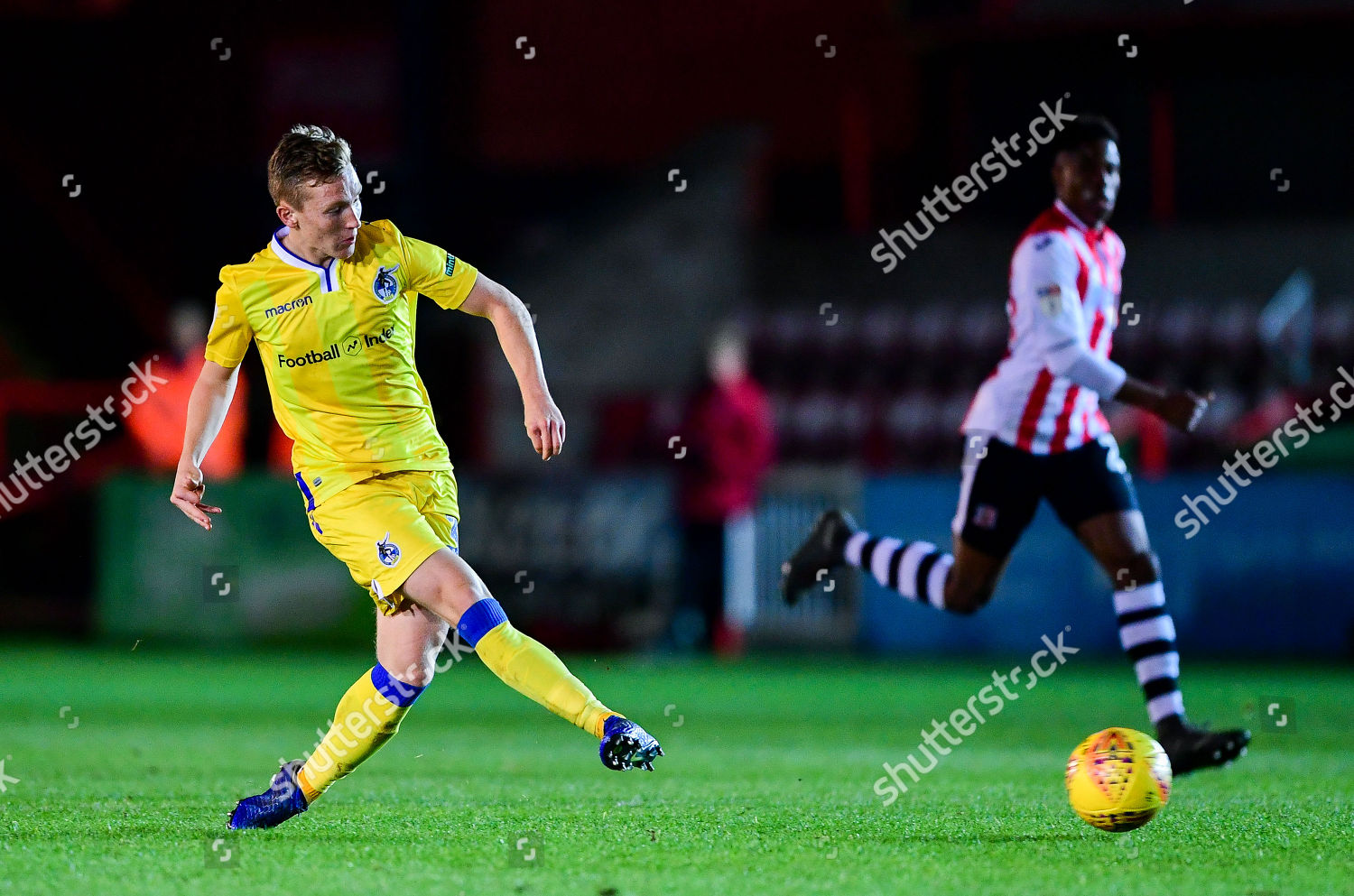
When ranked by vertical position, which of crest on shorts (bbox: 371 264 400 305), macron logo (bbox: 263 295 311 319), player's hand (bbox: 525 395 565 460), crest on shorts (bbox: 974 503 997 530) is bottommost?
crest on shorts (bbox: 974 503 997 530)

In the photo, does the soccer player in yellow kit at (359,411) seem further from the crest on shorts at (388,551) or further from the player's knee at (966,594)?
the player's knee at (966,594)

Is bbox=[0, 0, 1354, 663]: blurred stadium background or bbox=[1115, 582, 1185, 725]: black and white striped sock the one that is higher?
bbox=[0, 0, 1354, 663]: blurred stadium background

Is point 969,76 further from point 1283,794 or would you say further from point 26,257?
point 1283,794

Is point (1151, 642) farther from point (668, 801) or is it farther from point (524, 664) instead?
point (524, 664)

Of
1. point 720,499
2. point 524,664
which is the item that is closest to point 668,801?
point 524,664

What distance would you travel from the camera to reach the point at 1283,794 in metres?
6.25

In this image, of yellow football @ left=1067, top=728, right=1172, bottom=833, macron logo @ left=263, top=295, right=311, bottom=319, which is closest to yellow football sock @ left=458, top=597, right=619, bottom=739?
macron logo @ left=263, top=295, right=311, bottom=319

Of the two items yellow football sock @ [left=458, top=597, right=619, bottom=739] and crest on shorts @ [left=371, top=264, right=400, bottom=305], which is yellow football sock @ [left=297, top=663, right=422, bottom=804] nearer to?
yellow football sock @ [left=458, top=597, right=619, bottom=739]

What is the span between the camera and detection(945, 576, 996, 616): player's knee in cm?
722

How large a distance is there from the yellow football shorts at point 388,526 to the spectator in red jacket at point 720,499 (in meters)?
8.13

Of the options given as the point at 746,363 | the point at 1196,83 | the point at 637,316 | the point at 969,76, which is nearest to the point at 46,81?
the point at 637,316

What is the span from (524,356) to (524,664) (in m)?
0.91

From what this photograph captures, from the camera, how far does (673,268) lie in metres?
18.4

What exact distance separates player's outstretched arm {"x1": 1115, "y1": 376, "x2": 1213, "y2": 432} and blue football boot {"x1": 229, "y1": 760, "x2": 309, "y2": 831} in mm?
3189
